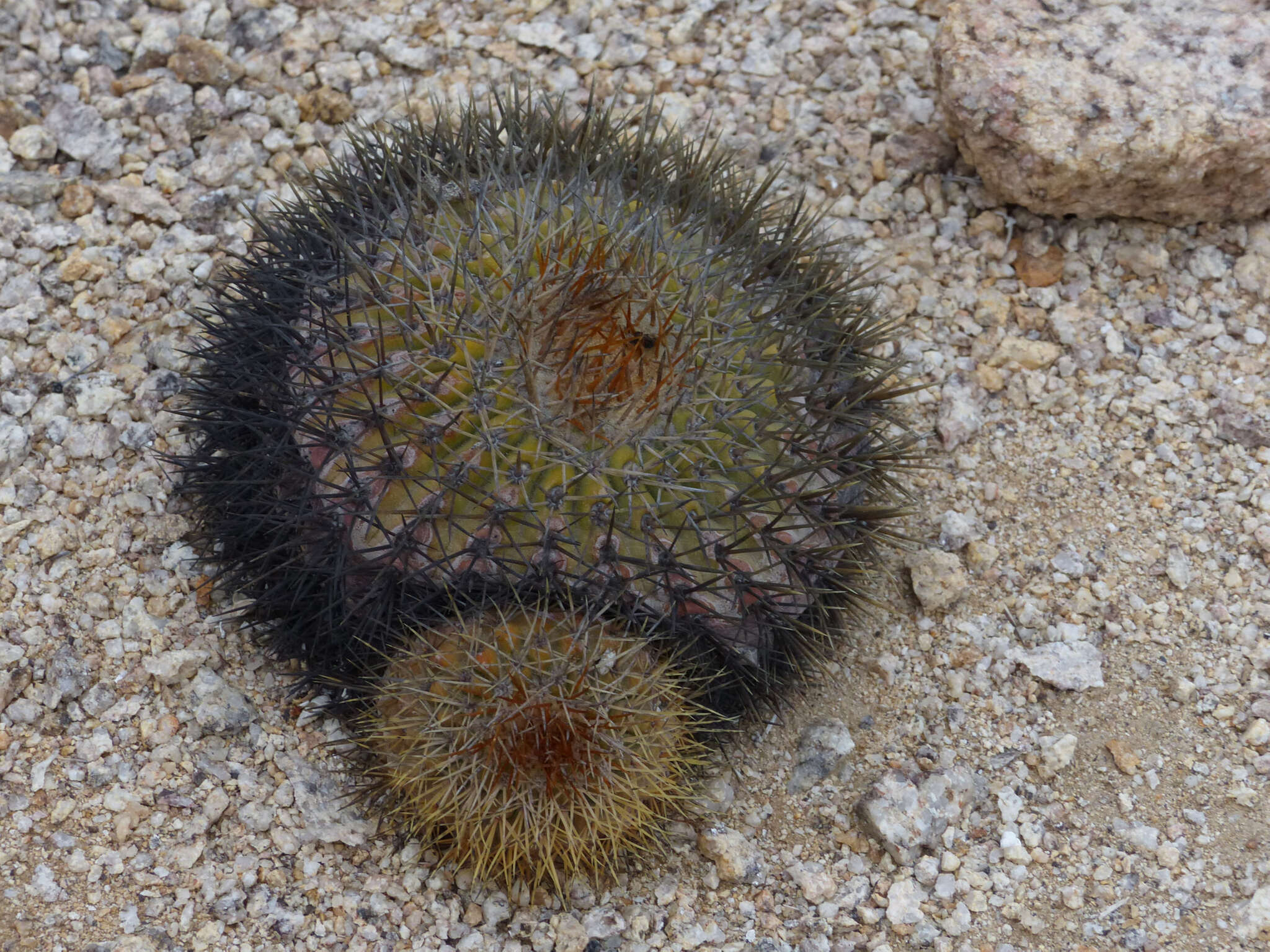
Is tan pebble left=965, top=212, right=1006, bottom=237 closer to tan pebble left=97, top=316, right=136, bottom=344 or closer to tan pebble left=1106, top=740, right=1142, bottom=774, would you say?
tan pebble left=1106, top=740, right=1142, bottom=774

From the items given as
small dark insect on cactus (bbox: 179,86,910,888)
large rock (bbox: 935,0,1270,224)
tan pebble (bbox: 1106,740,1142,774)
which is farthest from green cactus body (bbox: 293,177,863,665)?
large rock (bbox: 935,0,1270,224)

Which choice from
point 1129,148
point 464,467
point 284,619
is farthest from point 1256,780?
→ point 284,619

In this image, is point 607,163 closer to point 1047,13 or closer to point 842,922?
point 1047,13

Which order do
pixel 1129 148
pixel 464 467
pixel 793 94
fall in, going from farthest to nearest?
1. pixel 793 94
2. pixel 1129 148
3. pixel 464 467

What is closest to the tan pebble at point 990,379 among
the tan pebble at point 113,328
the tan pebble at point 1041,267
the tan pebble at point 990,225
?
the tan pebble at point 1041,267

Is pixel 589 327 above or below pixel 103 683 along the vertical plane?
above

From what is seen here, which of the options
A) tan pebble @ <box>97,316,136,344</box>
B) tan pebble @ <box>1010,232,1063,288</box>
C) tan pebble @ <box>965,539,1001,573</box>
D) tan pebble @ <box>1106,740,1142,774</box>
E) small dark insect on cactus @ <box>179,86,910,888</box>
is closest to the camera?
small dark insect on cactus @ <box>179,86,910,888</box>
